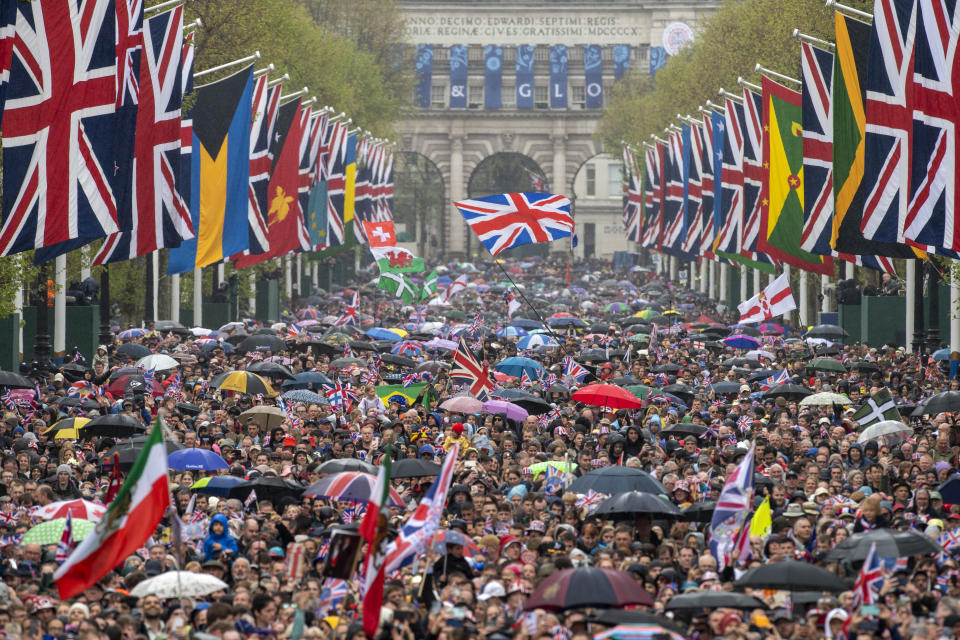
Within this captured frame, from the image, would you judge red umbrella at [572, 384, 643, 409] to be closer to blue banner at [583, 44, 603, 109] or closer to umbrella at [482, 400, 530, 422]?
umbrella at [482, 400, 530, 422]

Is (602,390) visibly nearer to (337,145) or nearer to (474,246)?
(337,145)

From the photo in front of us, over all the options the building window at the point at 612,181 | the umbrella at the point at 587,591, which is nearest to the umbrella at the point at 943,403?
the umbrella at the point at 587,591

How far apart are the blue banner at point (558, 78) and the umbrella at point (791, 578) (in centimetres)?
9123

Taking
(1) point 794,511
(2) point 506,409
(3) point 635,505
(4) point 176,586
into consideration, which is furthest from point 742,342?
(4) point 176,586

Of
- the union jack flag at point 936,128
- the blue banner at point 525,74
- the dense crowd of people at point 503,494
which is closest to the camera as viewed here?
the dense crowd of people at point 503,494

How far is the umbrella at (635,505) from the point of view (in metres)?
18.6

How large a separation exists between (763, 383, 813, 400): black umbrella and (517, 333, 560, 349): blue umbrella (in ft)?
39.3

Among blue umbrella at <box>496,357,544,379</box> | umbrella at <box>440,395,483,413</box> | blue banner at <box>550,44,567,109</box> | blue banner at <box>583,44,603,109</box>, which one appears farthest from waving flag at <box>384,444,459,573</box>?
blue banner at <box>583,44,603,109</box>

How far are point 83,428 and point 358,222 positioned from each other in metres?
50.2

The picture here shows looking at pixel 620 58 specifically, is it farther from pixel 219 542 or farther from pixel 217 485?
pixel 219 542

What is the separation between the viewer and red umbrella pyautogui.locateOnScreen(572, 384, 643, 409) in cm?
2730

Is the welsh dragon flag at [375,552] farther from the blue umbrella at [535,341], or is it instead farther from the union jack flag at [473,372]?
the blue umbrella at [535,341]

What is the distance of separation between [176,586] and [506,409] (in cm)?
1184

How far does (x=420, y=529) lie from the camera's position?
A: 603 inches
